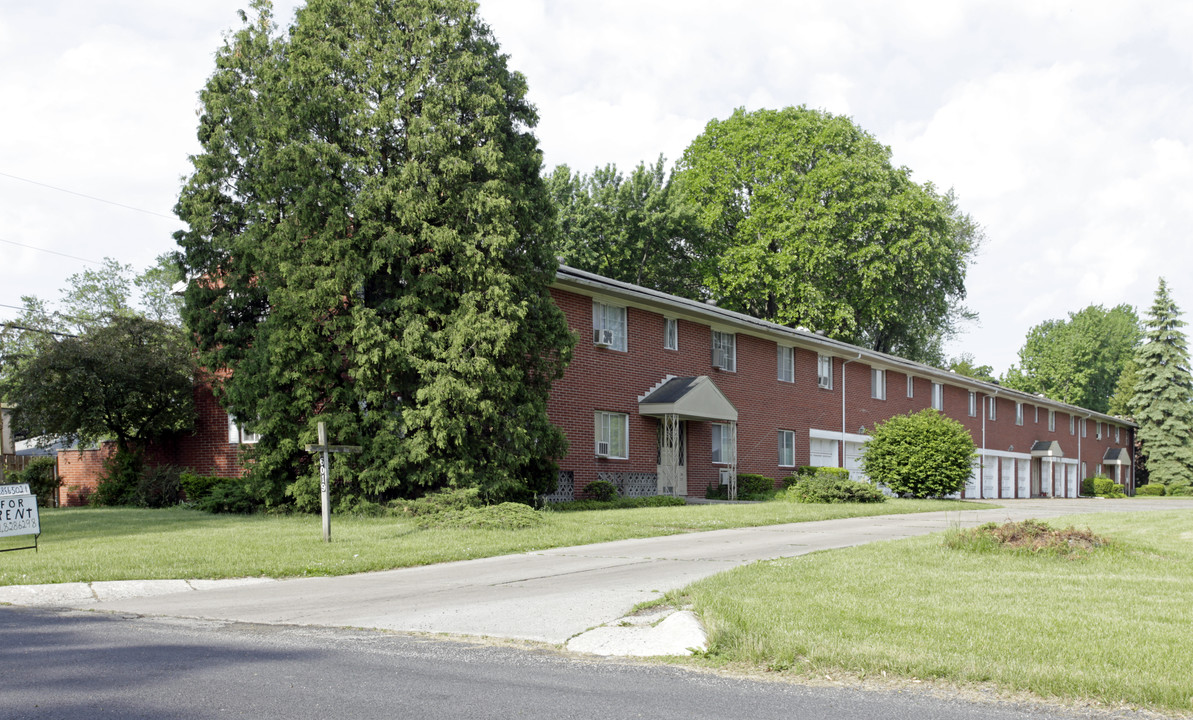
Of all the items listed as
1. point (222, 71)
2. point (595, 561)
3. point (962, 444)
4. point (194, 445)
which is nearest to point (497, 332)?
point (595, 561)

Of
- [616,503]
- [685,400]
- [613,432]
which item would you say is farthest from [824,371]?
[616,503]

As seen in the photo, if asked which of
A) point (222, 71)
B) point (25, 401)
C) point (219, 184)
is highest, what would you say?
point (222, 71)

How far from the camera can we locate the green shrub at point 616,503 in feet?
74.9

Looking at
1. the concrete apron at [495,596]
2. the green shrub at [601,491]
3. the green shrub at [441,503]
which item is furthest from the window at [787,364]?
the concrete apron at [495,596]

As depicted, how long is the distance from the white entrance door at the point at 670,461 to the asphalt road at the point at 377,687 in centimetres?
2092

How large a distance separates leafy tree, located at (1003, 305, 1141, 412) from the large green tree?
78.4 metres

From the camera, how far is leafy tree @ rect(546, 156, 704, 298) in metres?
45.8

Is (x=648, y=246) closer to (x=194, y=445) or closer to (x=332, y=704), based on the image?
(x=194, y=445)

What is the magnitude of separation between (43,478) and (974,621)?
98.9ft

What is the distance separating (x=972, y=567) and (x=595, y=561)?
4.68m

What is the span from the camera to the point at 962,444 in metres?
30.8

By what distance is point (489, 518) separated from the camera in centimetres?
1723

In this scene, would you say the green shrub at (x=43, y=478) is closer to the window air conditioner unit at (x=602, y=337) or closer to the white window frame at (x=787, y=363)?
the window air conditioner unit at (x=602, y=337)

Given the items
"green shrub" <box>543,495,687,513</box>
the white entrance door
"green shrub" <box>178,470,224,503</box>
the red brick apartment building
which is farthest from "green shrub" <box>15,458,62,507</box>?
the white entrance door
